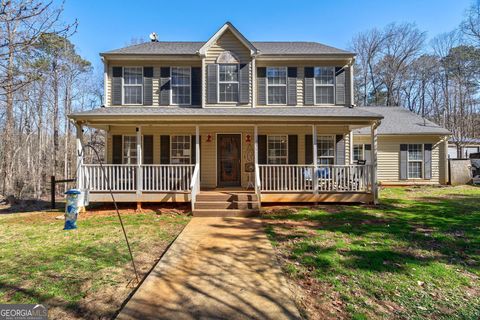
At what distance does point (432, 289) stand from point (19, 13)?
659 cm

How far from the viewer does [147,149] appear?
10.6m

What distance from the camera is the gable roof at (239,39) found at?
10.2 meters

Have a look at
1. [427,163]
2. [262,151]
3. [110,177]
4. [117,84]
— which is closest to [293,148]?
[262,151]

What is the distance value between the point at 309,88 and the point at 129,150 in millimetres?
7968

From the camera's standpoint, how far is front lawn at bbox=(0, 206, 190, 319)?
3.21m

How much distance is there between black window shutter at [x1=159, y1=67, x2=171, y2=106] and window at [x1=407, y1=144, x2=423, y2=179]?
42.5 feet

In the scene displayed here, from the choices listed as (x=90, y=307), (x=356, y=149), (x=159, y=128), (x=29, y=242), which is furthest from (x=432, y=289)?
(x=356, y=149)

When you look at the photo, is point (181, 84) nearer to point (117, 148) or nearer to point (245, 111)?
point (245, 111)

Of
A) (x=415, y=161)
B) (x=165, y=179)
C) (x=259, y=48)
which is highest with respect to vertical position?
(x=259, y=48)

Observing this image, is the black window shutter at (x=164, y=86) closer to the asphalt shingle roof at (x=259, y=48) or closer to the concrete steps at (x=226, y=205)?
the asphalt shingle roof at (x=259, y=48)

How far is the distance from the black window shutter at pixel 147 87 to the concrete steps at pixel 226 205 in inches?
191

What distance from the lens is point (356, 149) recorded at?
14555mm

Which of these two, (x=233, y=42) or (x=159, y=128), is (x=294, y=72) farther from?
(x=159, y=128)

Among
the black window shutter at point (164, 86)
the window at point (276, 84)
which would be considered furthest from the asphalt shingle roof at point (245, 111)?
the window at point (276, 84)
